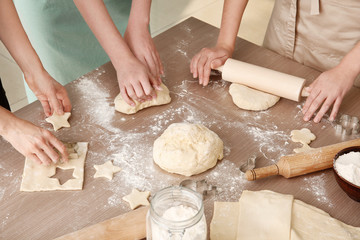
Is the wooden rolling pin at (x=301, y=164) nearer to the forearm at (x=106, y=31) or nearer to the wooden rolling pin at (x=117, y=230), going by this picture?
the wooden rolling pin at (x=117, y=230)

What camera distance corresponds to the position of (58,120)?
158cm

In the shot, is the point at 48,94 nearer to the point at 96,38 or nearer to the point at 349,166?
the point at 96,38

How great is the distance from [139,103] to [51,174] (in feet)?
1.47

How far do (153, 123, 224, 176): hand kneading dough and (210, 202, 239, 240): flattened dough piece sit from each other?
17 centimetres

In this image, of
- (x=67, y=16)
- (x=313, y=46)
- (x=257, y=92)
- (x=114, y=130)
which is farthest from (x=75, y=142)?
(x=313, y=46)

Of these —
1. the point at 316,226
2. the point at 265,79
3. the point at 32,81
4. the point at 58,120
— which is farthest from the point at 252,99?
the point at 32,81

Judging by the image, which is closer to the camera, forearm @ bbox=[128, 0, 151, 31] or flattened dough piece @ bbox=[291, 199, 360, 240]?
flattened dough piece @ bbox=[291, 199, 360, 240]

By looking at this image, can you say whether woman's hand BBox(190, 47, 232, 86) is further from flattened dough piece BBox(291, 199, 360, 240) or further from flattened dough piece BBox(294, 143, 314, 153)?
flattened dough piece BBox(291, 199, 360, 240)

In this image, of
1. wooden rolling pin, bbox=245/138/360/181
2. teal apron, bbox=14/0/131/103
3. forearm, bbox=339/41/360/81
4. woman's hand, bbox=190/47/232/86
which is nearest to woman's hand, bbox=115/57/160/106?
woman's hand, bbox=190/47/232/86

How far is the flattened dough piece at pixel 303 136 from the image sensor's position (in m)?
1.51

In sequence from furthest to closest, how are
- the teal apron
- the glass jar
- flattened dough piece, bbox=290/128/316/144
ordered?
the teal apron → flattened dough piece, bbox=290/128/316/144 → the glass jar

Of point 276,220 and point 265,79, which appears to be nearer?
point 276,220

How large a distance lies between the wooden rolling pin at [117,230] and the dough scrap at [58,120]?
55 centimetres

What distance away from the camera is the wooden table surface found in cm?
128
